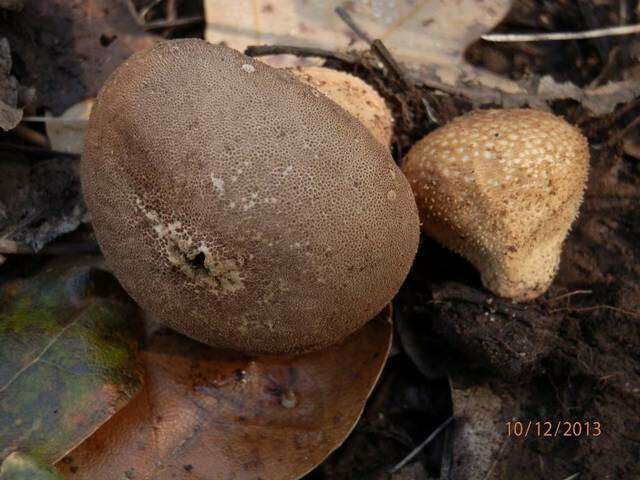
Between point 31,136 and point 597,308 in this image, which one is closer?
point 597,308

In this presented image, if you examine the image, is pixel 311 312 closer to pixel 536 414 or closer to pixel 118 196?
pixel 118 196

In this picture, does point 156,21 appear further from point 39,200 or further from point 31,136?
point 39,200

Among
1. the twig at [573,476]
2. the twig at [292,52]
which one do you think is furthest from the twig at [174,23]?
the twig at [573,476]

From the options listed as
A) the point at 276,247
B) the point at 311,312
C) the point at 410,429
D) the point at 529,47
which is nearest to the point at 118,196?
the point at 276,247

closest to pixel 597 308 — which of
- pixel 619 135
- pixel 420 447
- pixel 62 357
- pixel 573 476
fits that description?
pixel 573 476

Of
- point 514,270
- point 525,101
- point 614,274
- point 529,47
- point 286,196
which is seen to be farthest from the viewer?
point 529,47

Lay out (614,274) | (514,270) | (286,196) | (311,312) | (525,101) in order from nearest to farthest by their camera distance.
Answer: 1. (286,196)
2. (311,312)
3. (514,270)
4. (614,274)
5. (525,101)

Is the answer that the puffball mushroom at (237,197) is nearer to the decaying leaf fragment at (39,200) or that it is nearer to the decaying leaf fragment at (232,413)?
the decaying leaf fragment at (232,413)
